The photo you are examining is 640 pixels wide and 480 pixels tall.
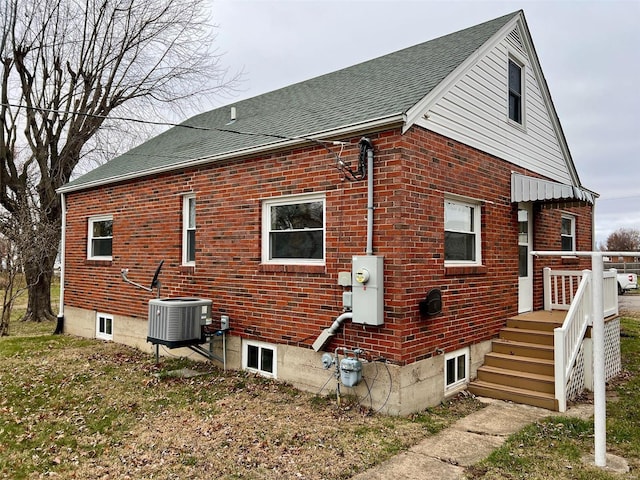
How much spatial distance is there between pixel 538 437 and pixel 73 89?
16.6 meters

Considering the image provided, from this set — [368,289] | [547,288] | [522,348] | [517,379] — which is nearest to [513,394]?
[517,379]

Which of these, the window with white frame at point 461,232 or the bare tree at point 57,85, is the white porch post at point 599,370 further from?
the bare tree at point 57,85

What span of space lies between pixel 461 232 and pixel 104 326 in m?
8.55

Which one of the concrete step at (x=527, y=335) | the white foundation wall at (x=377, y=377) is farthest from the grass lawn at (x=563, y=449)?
the white foundation wall at (x=377, y=377)

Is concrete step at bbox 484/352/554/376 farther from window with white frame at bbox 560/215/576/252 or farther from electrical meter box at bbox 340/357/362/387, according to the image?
window with white frame at bbox 560/215/576/252

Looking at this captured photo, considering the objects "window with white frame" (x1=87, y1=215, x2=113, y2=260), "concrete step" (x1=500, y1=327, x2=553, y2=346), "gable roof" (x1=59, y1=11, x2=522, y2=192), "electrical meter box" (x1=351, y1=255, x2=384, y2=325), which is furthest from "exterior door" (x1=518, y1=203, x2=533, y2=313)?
"window with white frame" (x1=87, y1=215, x2=113, y2=260)

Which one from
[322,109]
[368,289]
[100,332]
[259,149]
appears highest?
[322,109]

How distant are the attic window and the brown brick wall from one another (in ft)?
4.37

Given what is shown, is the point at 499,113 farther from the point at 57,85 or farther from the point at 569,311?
the point at 57,85

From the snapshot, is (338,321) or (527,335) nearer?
(338,321)

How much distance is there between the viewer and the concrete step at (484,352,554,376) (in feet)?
21.6

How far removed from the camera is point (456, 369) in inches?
265

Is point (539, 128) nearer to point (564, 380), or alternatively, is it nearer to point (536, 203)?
point (536, 203)

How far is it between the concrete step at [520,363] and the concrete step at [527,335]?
37 cm
